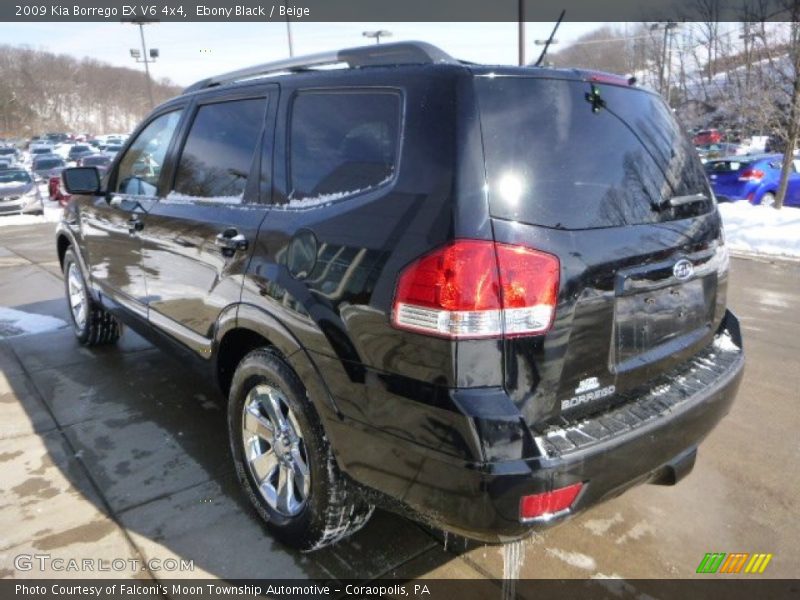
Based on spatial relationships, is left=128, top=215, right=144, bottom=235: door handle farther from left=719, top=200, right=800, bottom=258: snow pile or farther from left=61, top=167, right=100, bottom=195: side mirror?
left=719, top=200, right=800, bottom=258: snow pile

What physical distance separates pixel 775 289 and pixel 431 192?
21.4ft

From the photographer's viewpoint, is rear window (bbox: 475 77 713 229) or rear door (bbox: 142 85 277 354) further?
rear door (bbox: 142 85 277 354)

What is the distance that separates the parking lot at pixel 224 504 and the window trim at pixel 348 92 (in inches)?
56.4

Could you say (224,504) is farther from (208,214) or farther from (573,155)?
(573,155)

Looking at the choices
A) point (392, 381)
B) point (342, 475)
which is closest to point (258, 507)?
point (342, 475)

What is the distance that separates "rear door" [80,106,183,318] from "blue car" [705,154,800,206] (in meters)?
13.0

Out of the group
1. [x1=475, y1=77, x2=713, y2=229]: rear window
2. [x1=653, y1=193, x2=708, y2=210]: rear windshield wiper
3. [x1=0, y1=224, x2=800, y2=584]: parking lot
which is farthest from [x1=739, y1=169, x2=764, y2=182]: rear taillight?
[x1=475, y1=77, x2=713, y2=229]: rear window

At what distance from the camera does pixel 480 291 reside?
1.77 metres

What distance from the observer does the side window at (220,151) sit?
2.72 m

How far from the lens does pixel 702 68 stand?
27.5 metres

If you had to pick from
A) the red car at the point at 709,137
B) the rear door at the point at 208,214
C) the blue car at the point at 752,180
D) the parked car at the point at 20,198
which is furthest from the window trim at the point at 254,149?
the red car at the point at 709,137

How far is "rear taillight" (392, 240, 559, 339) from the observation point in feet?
5.80

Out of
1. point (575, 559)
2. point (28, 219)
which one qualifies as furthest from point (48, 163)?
point (575, 559)

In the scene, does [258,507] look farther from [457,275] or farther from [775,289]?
[775,289]
